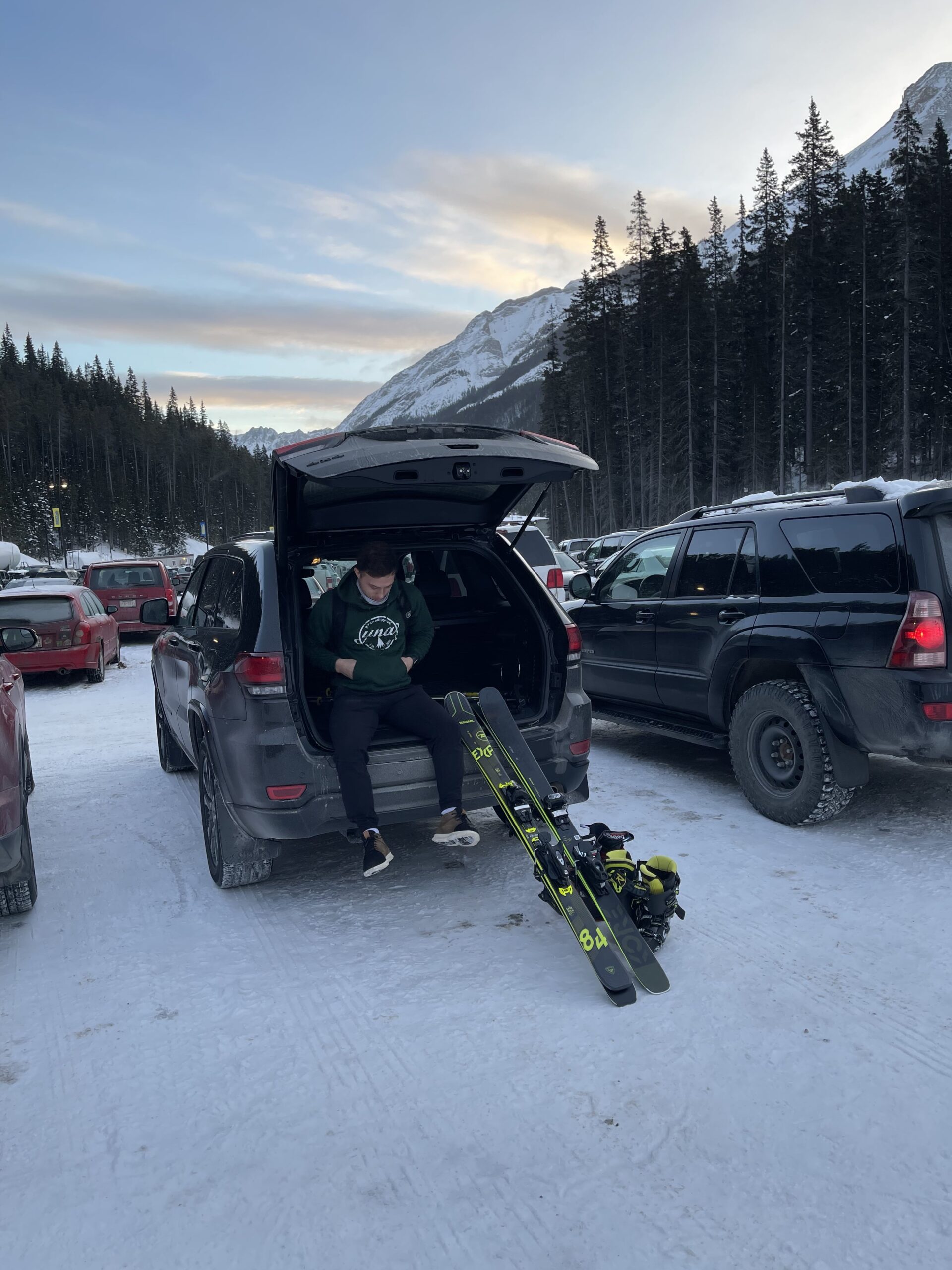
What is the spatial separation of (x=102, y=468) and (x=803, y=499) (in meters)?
127

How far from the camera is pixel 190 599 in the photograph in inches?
253

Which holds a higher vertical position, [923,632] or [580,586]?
[580,586]

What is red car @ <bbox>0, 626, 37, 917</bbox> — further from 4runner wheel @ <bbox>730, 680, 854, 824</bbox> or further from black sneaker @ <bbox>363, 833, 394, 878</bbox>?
4runner wheel @ <bbox>730, 680, 854, 824</bbox>

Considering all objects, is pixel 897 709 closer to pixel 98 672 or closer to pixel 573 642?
pixel 573 642

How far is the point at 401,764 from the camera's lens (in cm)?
429

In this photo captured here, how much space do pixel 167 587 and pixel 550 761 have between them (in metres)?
15.8

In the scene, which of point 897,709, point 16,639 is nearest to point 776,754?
point 897,709

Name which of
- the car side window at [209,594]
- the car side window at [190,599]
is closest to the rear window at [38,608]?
the car side window at [190,599]

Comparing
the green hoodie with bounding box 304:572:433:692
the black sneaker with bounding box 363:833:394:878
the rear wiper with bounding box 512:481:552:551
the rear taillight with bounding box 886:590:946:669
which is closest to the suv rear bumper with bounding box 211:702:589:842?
the black sneaker with bounding box 363:833:394:878

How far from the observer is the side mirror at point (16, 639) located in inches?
201

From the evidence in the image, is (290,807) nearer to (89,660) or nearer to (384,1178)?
(384,1178)

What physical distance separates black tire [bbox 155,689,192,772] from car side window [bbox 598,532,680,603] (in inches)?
140

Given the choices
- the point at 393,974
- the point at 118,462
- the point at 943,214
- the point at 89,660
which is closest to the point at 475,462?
the point at 393,974

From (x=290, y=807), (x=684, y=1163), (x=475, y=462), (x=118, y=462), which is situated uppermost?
(x=118, y=462)
